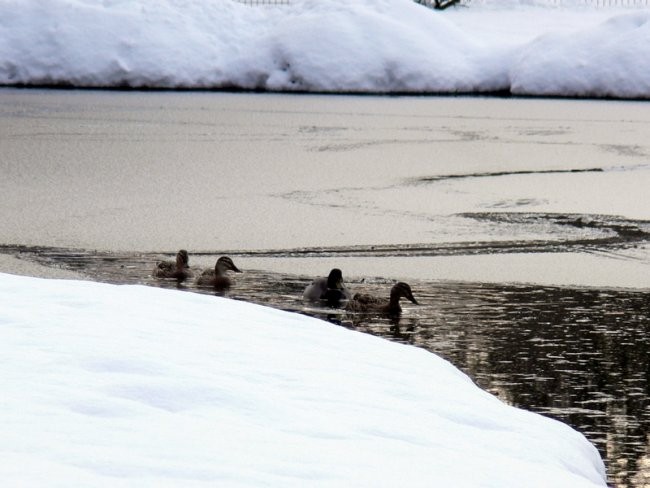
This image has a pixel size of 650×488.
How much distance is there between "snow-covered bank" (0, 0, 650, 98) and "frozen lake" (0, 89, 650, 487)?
528cm

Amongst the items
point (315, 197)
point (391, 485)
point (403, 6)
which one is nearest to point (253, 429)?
point (391, 485)

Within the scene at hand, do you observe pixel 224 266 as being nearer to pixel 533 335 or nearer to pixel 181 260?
pixel 181 260

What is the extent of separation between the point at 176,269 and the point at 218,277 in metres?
0.31

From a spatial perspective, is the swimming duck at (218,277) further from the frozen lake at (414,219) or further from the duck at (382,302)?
the duck at (382,302)

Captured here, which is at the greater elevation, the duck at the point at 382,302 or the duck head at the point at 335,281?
the duck head at the point at 335,281

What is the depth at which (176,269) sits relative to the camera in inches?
287

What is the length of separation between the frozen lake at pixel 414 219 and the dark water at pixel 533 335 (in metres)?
0.02

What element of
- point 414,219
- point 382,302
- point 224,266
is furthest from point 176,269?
point 414,219

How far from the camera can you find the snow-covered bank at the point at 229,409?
8.57 ft

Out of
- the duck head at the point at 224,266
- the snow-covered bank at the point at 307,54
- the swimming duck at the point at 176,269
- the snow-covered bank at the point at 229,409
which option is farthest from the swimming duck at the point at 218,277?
the snow-covered bank at the point at 307,54

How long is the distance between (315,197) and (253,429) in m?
7.89

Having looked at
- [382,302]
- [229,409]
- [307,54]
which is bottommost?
[229,409]

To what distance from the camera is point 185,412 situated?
9.80ft

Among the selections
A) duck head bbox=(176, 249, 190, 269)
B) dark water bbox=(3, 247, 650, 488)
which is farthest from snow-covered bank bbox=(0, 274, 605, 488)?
duck head bbox=(176, 249, 190, 269)
